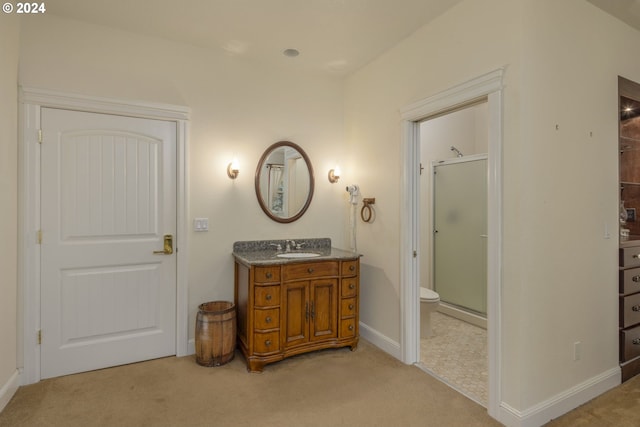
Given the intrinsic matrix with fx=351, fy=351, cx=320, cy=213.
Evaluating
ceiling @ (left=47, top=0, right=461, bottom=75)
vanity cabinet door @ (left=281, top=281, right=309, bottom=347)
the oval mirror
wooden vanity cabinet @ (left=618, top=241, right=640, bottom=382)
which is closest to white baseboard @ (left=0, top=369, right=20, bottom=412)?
vanity cabinet door @ (left=281, top=281, right=309, bottom=347)

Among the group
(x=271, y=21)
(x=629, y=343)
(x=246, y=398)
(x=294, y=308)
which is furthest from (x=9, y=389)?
(x=629, y=343)

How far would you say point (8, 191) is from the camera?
226 centimetres

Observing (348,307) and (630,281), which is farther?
(348,307)

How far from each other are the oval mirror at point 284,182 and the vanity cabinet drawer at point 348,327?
1095 millimetres

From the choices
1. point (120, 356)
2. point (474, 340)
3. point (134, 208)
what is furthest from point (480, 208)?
point (120, 356)

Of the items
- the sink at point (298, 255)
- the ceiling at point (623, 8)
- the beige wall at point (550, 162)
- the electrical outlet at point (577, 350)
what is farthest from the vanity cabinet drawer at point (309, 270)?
the ceiling at point (623, 8)

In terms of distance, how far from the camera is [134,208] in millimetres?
2816

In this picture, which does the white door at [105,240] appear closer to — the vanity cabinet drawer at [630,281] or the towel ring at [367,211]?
the towel ring at [367,211]

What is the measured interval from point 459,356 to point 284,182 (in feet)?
7.25

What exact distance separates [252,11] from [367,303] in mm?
2630

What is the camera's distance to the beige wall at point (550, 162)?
2.00 m

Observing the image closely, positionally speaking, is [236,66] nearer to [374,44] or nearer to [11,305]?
[374,44]

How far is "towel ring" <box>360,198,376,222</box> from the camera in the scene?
330cm

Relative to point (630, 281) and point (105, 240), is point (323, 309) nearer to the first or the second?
point (105, 240)
